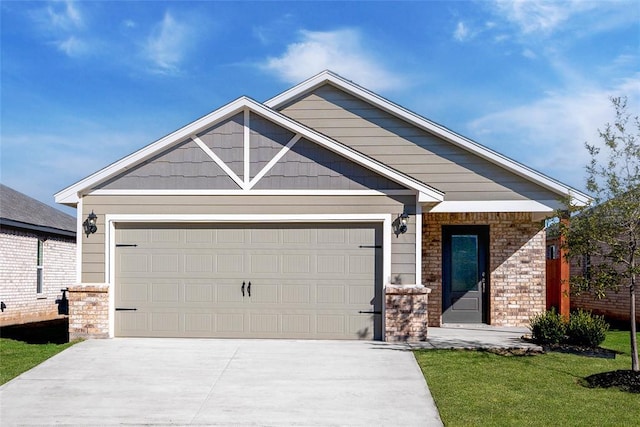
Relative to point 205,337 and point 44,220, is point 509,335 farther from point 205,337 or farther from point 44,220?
point 44,220

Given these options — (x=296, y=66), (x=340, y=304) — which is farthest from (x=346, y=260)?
(x=296, y=66)

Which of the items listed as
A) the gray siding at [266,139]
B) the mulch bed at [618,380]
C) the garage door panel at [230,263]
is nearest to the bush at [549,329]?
the mulch bed at [618,380]

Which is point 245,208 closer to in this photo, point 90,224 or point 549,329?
point 90,224

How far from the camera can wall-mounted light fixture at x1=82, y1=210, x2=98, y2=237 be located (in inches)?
448

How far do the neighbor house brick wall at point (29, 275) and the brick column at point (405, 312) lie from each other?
10.9 metres

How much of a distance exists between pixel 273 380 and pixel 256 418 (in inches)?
63.0

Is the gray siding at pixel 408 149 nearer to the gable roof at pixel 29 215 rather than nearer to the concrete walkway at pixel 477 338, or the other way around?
the concrete walkway at pixel 477 338

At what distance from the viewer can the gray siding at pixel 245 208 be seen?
11234 millimetres

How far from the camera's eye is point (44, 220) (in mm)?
18906

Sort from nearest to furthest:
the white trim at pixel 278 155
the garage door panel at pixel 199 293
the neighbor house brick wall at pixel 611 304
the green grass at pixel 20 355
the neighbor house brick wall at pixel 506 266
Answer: the green grass at pixel 20 355 < the white trim at pixel 278 155 < the garage door panel at pixel 199 293 < the neighbor house brick wall at pixel 506 266 < the neighbor house brick wall at pixel 611 304

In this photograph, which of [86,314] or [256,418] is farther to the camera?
[86,314]

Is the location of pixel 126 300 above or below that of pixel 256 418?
above

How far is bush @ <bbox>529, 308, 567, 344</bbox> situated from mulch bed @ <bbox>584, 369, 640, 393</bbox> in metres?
2.37

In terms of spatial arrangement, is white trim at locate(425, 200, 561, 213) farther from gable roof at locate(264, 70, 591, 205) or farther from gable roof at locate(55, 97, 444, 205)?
gable roof at locate(55, 97, 444, 205)
